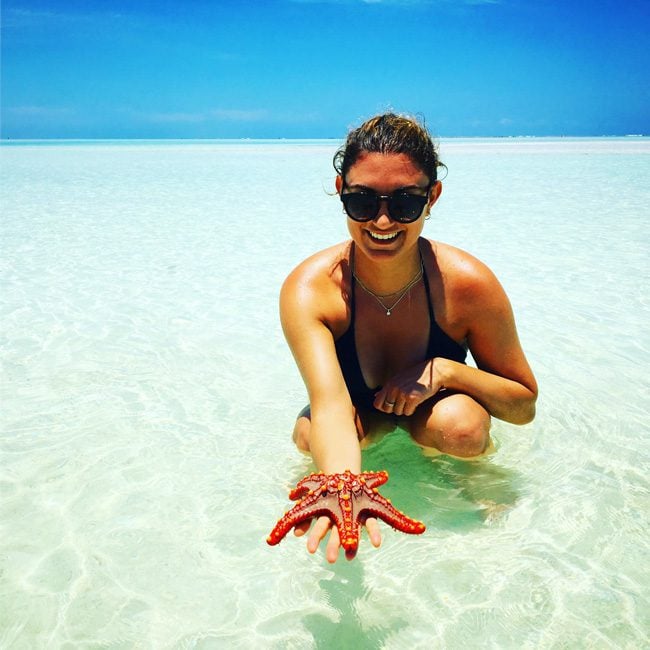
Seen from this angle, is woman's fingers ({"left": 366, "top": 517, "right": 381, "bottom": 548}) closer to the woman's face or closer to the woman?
the woman

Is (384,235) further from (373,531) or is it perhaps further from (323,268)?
(373,531)

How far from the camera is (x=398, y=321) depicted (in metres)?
2.32

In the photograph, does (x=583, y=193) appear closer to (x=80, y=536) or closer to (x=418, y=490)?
(x=418, y=490)

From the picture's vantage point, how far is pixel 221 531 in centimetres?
214

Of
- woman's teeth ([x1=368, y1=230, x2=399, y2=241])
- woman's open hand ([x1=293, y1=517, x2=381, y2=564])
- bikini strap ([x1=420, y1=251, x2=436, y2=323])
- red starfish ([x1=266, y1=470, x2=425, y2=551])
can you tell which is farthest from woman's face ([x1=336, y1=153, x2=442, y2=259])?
woman's open hand ([x1=293, y1=517, x2=381, y2=564])

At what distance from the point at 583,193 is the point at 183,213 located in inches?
323

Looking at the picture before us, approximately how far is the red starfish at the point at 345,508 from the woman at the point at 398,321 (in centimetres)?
39

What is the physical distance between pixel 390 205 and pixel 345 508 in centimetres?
104

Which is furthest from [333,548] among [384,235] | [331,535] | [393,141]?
[393,141]

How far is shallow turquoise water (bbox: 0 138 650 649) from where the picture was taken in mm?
1740

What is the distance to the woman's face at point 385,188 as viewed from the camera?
195 centimetres

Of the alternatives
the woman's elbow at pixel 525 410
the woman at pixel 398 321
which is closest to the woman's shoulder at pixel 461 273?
the woman at pixel 398 321

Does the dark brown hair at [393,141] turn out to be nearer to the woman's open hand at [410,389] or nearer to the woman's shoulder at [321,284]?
the woman's shoulder at [321,284]

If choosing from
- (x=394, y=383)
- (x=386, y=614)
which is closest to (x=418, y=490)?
(x=394, y=383)
